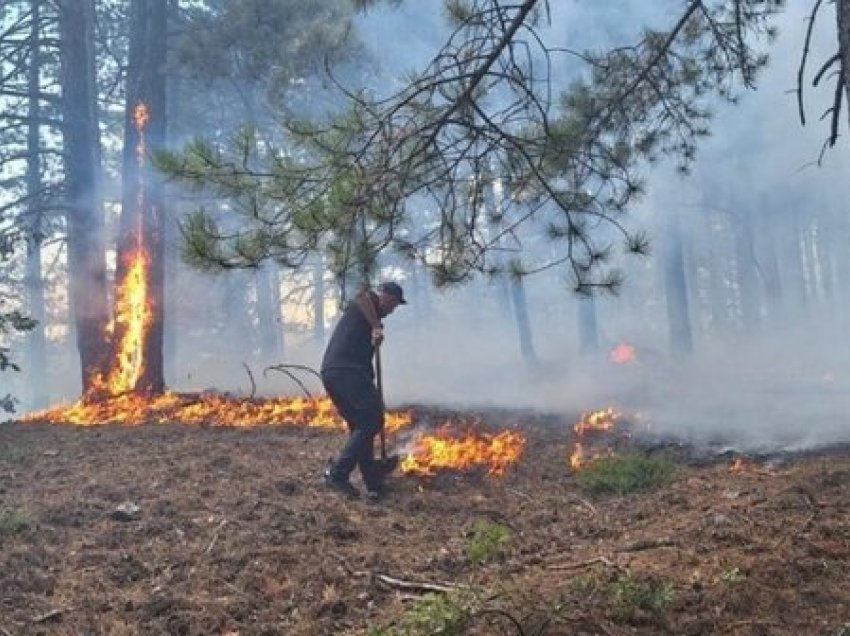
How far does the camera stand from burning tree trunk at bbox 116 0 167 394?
13.0 m

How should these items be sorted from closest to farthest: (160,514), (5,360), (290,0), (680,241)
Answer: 1. (160,514)
2. (5,360)
3. (290,0)
4. (680,241)

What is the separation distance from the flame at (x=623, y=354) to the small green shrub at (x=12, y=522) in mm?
18107

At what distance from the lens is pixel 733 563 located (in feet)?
14.1

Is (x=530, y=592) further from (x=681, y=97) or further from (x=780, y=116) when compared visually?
(x=780, y=116)

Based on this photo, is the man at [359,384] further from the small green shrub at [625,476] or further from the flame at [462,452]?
the small green shrub at [625,476]

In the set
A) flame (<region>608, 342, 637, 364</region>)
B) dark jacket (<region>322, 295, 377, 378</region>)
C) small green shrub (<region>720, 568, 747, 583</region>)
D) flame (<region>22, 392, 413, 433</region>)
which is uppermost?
dark jacket (<region>322, 295, 377, 378</region>)

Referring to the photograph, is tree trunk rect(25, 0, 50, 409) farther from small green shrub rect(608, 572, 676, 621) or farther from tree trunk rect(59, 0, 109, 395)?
small green shrub rect(608, 572, 676, 621)

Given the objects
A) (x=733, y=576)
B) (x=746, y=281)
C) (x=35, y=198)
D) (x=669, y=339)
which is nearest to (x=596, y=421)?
(x=733, y=576)

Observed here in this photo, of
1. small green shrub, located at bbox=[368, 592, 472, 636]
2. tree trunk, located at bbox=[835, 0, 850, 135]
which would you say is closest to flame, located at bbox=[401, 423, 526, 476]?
small green shrub, located at bbox=[368, 592, 472, 636]

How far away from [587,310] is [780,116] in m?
7.28

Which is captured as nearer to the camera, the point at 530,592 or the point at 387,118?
the point at 530,592

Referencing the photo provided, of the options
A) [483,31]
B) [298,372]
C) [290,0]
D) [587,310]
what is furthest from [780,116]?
[483,31]

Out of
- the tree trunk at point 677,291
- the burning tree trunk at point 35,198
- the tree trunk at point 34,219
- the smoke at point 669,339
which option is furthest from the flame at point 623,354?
the tree trunk at point 34,219

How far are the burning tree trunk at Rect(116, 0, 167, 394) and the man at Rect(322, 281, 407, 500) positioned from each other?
6.51 metres
